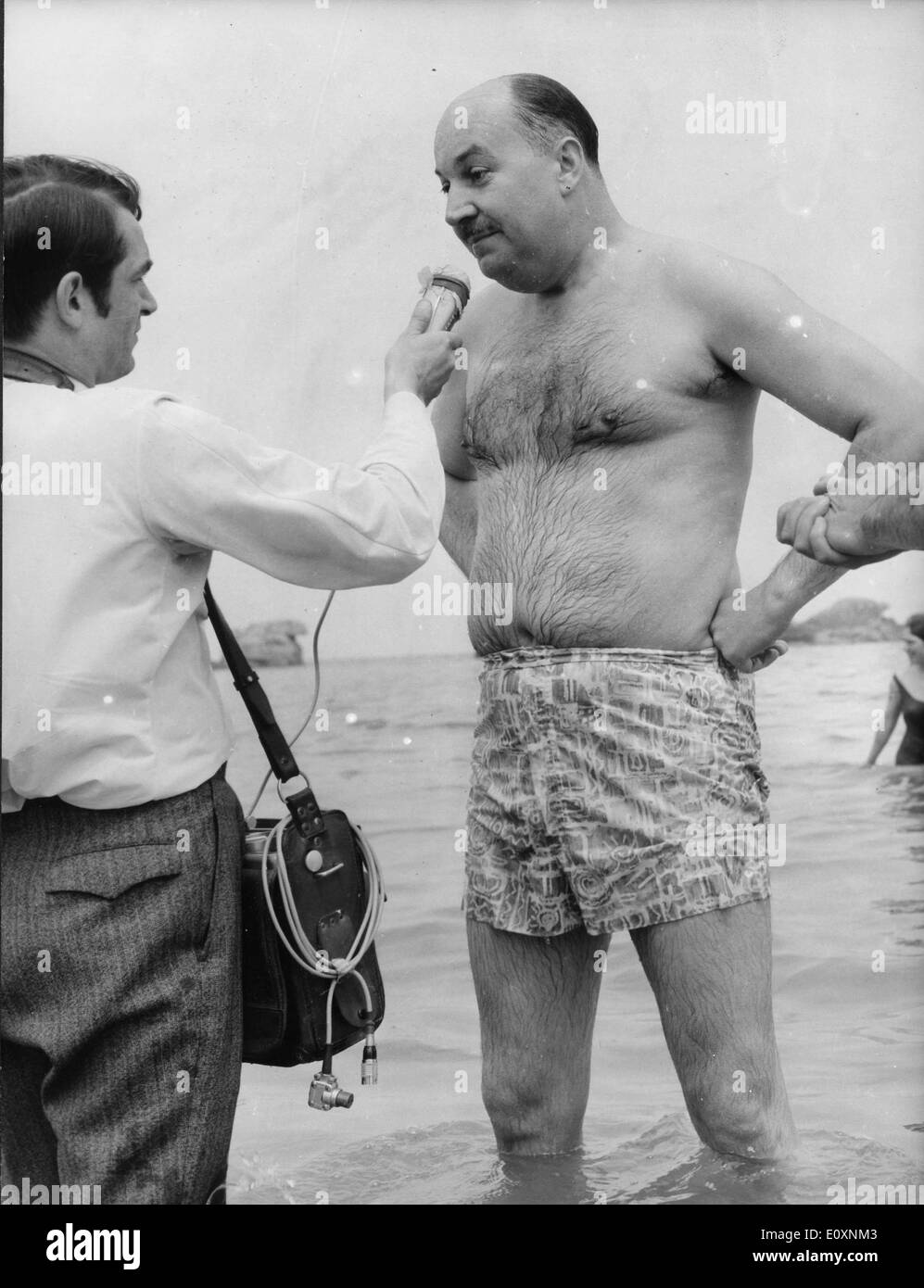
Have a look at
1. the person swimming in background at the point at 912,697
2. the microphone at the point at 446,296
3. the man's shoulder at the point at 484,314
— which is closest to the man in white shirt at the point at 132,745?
the microphone at the point at 446,296

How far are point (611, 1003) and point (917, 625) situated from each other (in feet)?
4.32

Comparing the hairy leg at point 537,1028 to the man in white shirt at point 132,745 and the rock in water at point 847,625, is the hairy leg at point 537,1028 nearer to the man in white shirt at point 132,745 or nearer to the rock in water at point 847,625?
the man in white shirt at point 132,745

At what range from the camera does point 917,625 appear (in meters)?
3.91

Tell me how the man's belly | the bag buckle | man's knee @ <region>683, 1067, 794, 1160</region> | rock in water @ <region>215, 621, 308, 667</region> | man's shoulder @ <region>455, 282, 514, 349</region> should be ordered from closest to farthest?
the bag buckle, man's knee @ <region>683, 1067, 794, 1160</region>, the man's belly, man's shoulder @ <region>455, 282, 514, 349</region>, rock in water @ <region>215, 621, 308, 667</region>

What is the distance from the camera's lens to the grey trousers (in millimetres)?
1609

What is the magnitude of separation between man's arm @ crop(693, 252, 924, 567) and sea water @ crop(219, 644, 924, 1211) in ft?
2.90

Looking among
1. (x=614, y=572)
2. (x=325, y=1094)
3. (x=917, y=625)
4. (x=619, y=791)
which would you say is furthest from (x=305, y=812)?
(x=917, y=625)

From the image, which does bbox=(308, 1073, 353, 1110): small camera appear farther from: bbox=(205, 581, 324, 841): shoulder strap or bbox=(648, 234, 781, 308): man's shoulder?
bbox=(648, 234, 781, 308): man's shoulder

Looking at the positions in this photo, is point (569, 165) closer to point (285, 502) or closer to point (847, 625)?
point (285, 502)

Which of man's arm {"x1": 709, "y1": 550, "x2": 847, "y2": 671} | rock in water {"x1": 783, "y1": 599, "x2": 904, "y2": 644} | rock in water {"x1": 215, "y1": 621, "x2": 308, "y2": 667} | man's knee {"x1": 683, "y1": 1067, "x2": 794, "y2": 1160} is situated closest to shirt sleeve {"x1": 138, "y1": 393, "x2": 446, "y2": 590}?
man's arm {"x1": 709, "y1": 550, "x2": 847, "y2": 671}

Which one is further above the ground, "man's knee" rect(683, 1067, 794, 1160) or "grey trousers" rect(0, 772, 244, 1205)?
"grey trousers" rect(0, 772, 244, 1205)

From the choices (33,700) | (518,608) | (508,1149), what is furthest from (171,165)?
(508,1149)

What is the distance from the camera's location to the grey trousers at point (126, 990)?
1.61 meters

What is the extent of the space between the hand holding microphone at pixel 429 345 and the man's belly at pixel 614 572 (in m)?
0.30
